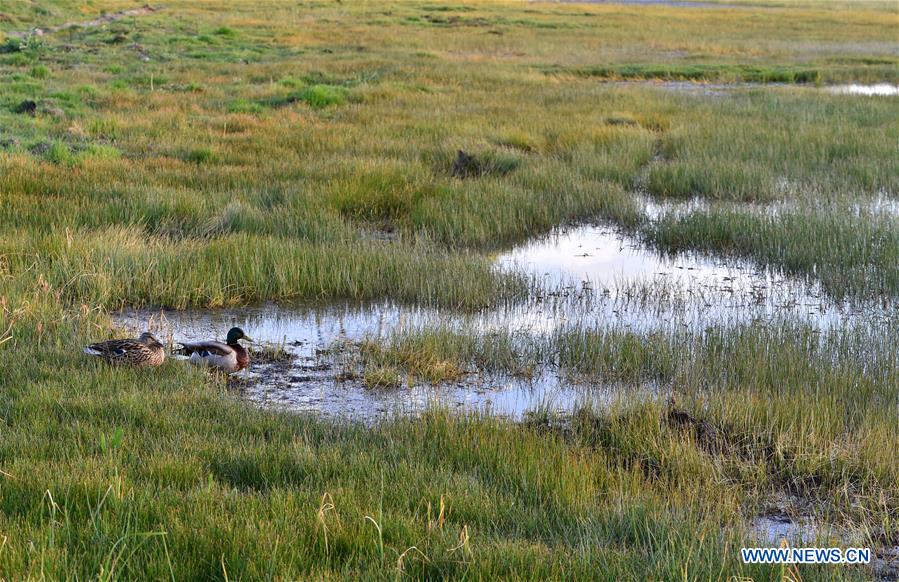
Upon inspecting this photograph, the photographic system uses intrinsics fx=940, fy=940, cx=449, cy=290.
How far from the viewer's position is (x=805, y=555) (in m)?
4.09

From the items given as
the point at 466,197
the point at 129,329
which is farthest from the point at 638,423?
the point at 466,197

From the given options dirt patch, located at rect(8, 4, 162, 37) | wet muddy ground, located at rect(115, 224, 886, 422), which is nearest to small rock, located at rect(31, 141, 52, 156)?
wet muddy ground, located at rect(115, 224, 886, 422)

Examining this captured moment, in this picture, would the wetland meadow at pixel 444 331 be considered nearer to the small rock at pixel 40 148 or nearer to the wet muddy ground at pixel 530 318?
the wet muddy ground at pixel 530 318

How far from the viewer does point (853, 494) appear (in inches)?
198

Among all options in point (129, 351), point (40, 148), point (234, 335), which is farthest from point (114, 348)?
point (40, 148)

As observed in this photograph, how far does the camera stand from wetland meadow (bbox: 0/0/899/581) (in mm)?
4082

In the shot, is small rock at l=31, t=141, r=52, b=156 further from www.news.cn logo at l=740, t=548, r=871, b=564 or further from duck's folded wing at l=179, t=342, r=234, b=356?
www.news.cn logo at l=740, t=548, r=871, b=564

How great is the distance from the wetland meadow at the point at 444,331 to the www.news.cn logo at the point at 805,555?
72mm

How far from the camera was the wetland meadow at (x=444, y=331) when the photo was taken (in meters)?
4.08

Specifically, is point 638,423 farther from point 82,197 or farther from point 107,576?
point 82,197

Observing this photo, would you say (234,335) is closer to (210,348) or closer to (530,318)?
(210,348)

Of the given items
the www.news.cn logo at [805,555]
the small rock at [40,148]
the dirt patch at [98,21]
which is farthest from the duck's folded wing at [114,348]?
the dirt patch at [98,21]

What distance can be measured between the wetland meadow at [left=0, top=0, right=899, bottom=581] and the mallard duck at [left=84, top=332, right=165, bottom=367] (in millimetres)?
111

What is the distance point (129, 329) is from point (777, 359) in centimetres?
513
